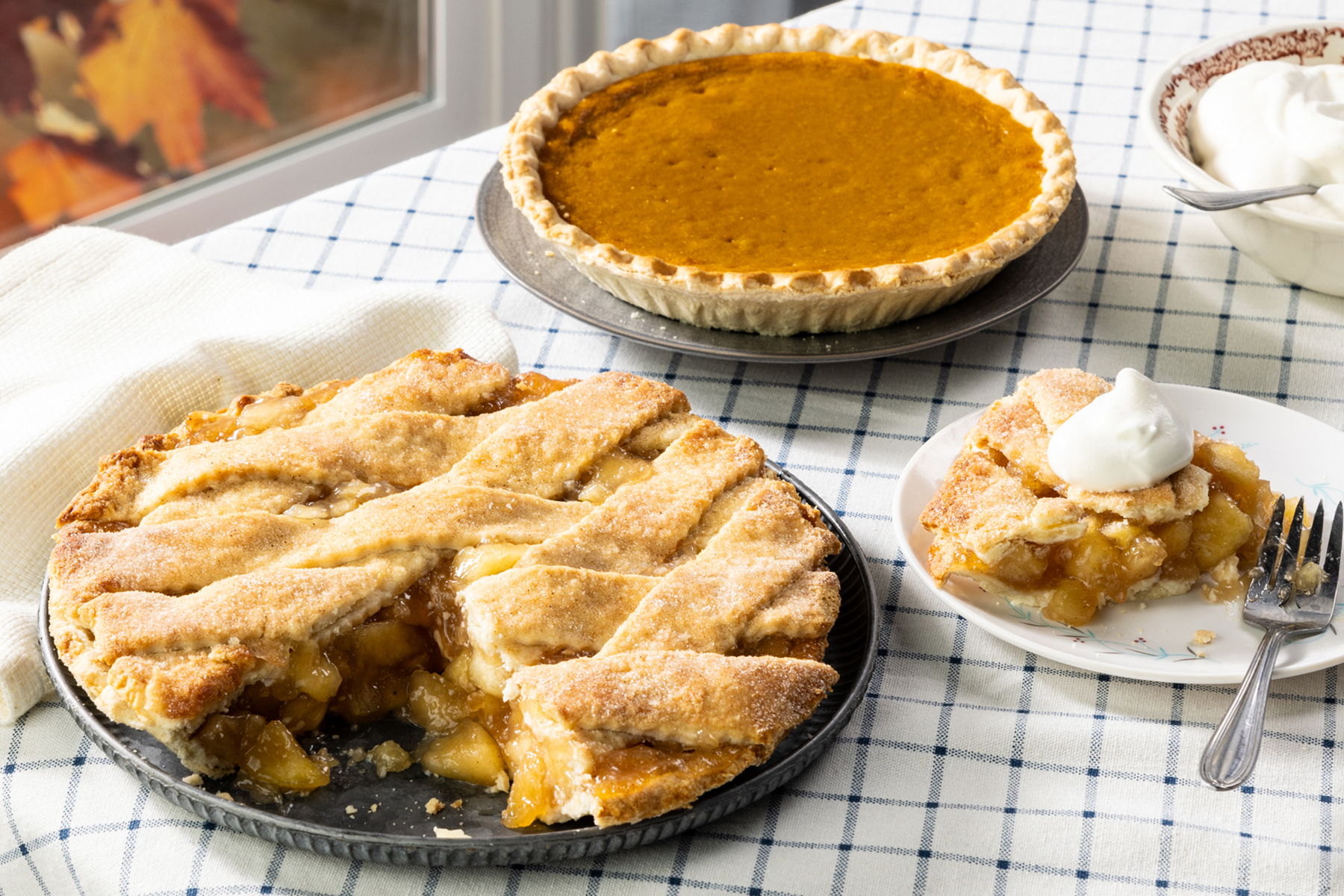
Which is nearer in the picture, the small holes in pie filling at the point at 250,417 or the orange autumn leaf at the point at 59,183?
the small holes in pie filling at the point at 250,417

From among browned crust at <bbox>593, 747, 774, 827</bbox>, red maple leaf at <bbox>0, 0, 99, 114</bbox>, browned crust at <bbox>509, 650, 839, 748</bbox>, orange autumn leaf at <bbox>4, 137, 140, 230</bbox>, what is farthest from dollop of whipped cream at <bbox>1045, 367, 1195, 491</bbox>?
orange autumn leaf at <bbox>4, 137, 140, 230</bbox>

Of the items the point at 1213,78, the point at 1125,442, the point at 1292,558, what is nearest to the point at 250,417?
the point at 1125,442

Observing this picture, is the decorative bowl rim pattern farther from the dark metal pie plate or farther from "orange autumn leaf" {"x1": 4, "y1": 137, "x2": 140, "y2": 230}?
"orange autumn leaf" {"x1": 4, "y1": 137, "x2": 140, "y2": 230}

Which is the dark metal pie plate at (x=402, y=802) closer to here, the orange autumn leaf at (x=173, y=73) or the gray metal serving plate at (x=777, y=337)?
the gray metal serving plate at (x=777, y=337)

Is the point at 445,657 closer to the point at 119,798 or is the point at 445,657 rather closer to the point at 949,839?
the point at 119,798

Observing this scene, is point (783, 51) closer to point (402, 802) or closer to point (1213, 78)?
point (1213, 78)

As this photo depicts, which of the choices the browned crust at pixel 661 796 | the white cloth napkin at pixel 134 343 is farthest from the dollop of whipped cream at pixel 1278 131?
the browned crust at pixel 661 796
